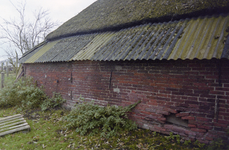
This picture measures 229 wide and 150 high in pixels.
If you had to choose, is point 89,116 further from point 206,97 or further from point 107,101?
point 206,97

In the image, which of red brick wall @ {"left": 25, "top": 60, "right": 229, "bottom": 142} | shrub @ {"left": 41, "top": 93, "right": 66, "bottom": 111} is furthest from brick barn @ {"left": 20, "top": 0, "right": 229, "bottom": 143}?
shrub @ {"left": 41, "top": 93, "right": 66, "bottom": 111}

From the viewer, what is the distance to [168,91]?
3.71 metres

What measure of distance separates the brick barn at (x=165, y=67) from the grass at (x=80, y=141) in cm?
27

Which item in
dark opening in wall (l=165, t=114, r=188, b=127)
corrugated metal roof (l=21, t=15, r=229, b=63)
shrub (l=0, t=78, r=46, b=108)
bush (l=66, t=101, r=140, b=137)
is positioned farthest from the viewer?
shrub (l=0, t=78, r=46, b=108)

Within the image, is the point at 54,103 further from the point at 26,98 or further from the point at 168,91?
the point at 168,91

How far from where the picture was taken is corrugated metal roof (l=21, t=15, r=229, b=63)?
10.0ft

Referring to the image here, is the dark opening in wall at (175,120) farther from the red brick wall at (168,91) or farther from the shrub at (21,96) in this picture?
the shrub at (21,96)

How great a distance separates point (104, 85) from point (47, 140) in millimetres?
2308

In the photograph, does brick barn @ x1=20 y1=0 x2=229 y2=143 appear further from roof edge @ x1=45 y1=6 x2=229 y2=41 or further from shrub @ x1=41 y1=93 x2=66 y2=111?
shrub @ x1=41 y1=93 x2=66 y2=111

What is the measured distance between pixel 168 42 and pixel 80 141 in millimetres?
3454

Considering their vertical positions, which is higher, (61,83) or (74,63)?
(74,63)

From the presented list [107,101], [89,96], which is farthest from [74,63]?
[107,101]

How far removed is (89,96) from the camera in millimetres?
5457

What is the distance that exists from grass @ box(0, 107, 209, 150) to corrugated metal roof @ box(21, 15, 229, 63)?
2.01m
